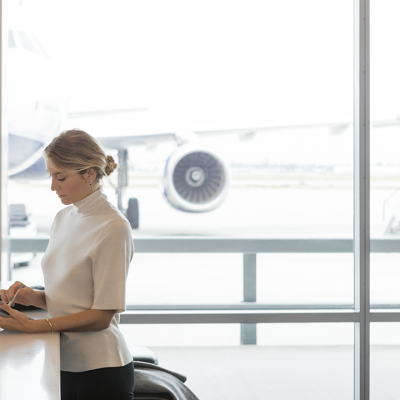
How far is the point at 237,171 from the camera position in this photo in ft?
8.39

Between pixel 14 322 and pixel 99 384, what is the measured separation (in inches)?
10.0

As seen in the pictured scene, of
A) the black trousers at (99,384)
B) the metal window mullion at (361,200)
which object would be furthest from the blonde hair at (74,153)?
the metal window mullion at (361,200)

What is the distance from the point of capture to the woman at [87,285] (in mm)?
1162

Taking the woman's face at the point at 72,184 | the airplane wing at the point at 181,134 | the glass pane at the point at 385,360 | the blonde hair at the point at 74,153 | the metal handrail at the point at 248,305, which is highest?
the airplane wing at the point at 181,134

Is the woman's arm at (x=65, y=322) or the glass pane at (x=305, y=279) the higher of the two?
the woman's arm at (x=65, y=322)

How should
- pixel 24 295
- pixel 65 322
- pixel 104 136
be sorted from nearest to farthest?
pixel 65 322 → pixel 24 295 → pixel 104 136

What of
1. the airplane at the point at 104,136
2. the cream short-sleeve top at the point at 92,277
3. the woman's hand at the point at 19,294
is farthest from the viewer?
the airplane at the point at 104,136

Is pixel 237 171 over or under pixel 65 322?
over

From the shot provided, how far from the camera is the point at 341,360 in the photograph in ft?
8.45

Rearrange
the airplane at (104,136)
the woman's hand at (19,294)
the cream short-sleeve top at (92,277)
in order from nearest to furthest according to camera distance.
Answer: the cream short-sleeve top at (92,277)
the woman's hand at (19,294)
the airplane at (104,136)

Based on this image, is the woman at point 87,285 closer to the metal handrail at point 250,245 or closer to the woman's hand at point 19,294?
the woman's hand at point 19,294

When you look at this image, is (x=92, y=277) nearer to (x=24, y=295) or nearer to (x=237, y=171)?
(x=24, y=295)

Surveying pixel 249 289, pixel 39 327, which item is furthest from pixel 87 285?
pixel 249 289

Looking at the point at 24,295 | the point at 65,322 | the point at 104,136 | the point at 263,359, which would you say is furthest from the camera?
the point at 263,359
